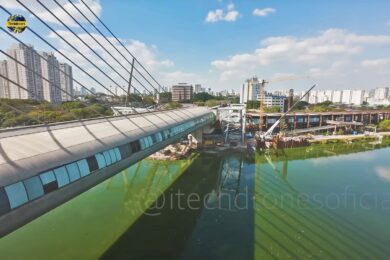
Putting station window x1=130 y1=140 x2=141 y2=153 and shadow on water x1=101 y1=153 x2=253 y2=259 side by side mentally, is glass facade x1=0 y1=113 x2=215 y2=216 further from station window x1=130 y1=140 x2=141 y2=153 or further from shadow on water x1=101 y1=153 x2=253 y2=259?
shadow on water x1=101 y1=153 x2=253 y2=259

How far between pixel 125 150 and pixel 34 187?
5.61 metres

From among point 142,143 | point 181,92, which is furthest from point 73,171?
point 181,92

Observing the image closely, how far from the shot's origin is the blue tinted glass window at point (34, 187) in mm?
7492

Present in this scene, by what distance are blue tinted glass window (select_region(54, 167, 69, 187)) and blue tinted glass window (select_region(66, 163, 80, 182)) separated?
0.17 m

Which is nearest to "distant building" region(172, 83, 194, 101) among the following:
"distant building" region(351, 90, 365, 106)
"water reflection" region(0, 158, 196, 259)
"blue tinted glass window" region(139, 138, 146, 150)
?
"water reflection" region(0, 158, 196, 259)

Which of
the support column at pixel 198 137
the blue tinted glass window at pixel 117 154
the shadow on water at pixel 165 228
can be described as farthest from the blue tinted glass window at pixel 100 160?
the support column at pixel 198 137

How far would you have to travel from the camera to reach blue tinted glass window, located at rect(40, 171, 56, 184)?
26.3ft

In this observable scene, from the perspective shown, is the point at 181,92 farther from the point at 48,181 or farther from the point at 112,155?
the point at 48,181

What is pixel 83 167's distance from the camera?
985 cm

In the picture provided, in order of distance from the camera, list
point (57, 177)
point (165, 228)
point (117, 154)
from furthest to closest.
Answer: point (165, 228), point (117, 154), point (57, 177)

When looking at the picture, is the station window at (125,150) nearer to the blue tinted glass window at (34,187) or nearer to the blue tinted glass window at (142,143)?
the blue tinted glass window at (142,143)

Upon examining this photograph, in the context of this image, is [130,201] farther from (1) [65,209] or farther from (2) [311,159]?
(2) [311,159]

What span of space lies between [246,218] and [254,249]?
3.76 metres

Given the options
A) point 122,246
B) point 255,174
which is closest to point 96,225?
point 122,246
